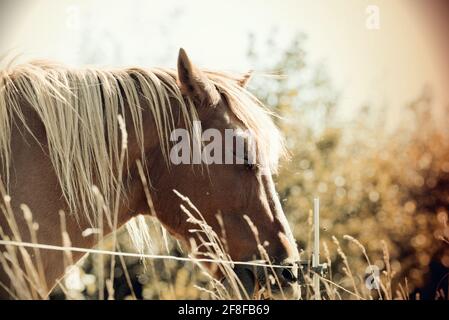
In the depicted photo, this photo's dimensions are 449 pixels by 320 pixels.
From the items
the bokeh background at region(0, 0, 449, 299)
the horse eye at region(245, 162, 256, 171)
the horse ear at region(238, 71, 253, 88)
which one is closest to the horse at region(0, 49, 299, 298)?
the horse eye at region(245, 162, 256, 171)

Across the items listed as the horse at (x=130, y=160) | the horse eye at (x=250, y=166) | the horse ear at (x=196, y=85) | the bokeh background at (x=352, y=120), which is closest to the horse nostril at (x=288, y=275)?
the horse at (x=130, y=160)

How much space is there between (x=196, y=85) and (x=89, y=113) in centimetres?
56

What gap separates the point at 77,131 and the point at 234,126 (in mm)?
788

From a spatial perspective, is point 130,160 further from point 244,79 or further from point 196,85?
point 244,79

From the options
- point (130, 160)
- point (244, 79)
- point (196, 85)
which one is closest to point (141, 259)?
point (130, 160)

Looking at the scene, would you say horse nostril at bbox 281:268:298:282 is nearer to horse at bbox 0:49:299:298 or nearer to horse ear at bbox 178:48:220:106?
horse at bbox 0:49:299:298

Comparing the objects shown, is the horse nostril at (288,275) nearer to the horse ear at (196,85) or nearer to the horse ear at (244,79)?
the horse ear at (196,85)

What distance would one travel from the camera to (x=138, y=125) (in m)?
3.03

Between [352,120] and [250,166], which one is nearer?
[250,166]

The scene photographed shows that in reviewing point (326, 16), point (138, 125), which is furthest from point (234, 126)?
point (326, 16)

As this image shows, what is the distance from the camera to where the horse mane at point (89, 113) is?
282cm

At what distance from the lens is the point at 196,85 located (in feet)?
A: 10.1

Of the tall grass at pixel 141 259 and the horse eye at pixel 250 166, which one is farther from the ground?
the horse eye at pixel 250 166

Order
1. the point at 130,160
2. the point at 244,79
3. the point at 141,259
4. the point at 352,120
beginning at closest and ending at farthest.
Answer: the point at 130,160
the point at 141,259
the point at 244,79
the point at 352,120
